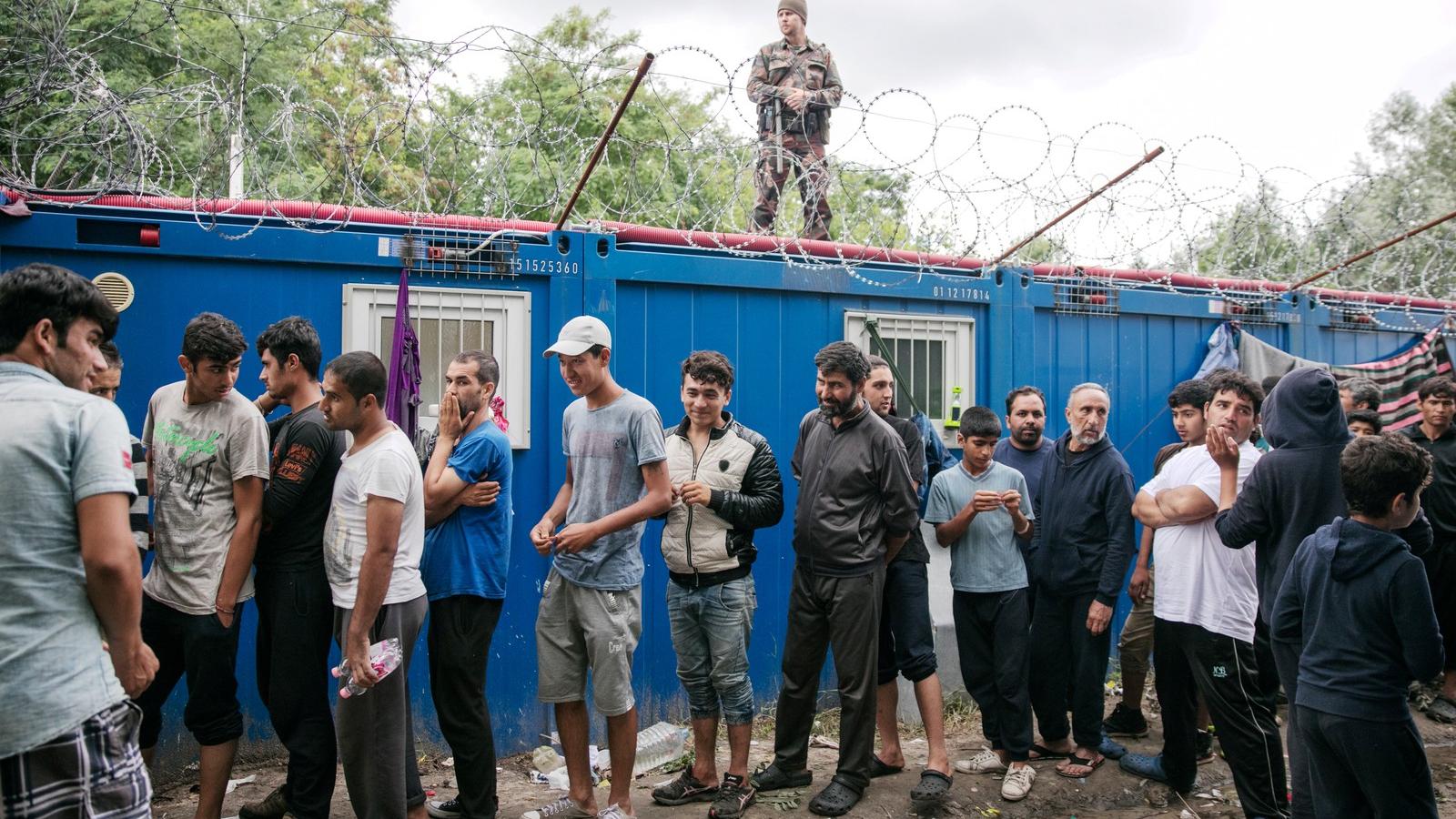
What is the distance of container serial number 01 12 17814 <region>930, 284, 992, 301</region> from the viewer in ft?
20.9

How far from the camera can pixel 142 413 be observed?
4762 millimetres

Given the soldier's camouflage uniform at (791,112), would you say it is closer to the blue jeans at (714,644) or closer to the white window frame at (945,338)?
the white window frame at (945,338)

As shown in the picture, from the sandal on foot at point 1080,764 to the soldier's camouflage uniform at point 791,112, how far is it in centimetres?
345

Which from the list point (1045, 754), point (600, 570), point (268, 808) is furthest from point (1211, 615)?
point (268, 808)

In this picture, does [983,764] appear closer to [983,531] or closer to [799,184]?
[983,531]

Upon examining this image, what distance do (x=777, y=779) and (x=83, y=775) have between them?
2.96m

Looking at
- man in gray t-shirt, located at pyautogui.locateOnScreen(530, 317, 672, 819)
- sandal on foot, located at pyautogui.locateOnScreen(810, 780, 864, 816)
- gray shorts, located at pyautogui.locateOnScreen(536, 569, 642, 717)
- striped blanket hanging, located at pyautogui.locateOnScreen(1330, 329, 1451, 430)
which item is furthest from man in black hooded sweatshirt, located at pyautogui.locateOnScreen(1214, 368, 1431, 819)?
striped blanket hanging, located at pyautogui.locateOnScreen(1330, 329, 1451, 430)

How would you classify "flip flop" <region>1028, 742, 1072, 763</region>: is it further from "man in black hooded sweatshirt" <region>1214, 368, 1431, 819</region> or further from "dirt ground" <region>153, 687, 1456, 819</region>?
"man in black hooded sweatshirt" <region>1214, 368, 1431, 819</region>

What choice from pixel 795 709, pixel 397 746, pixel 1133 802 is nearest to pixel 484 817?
pixel 397 746

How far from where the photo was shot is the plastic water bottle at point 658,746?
5055 mm

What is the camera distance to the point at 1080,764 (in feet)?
16.0

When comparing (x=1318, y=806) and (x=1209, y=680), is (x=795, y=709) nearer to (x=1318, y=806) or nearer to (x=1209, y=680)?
(x=1209, y=680)

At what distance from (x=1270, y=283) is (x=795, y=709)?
17.2 feet

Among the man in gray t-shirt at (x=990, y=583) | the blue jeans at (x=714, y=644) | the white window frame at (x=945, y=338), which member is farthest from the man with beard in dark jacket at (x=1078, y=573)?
the blue jeans at (x=714, y=644)
